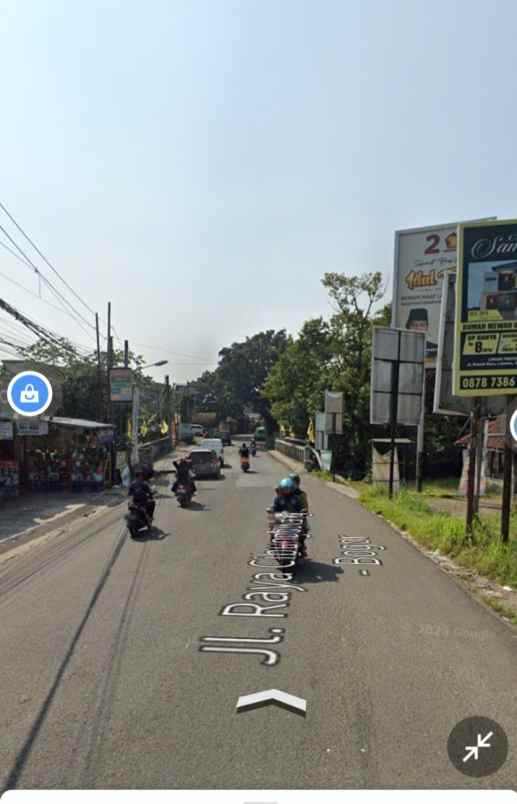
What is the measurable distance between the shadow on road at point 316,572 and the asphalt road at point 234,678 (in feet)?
0.21

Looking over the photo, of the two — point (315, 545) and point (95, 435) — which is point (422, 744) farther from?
point (95, 435)

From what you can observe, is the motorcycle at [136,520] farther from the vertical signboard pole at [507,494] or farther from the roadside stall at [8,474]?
the roadside stall at [8,474]

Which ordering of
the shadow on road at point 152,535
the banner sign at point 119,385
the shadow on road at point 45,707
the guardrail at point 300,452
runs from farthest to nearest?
the guardrail at point 300,452
the banner sign at point 119,385
the shadow on road at point 152,535
the shadow on road at point 45,707

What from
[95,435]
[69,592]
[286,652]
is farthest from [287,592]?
[95,435]

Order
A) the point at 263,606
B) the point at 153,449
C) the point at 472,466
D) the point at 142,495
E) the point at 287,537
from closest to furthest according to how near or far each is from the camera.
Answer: the point at 263,606 → the point at 287,537 → the point at 472,466 → the point at 142,495 → the point at 153,449

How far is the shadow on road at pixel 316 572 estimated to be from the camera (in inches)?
365

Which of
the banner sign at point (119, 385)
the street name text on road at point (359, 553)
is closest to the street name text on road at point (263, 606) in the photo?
the street name text on road at point (359, 553)

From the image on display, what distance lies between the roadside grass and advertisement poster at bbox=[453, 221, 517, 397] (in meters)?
2.66

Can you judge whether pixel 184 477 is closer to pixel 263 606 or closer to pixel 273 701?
pixel 263 606

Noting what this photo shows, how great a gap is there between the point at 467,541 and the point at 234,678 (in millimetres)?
7075

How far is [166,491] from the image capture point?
25.1m

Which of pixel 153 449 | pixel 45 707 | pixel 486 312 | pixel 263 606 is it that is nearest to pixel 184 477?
pixel 486 312

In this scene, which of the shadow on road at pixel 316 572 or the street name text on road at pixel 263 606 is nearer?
the street name text on road at pixel 263 606

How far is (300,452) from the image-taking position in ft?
159
